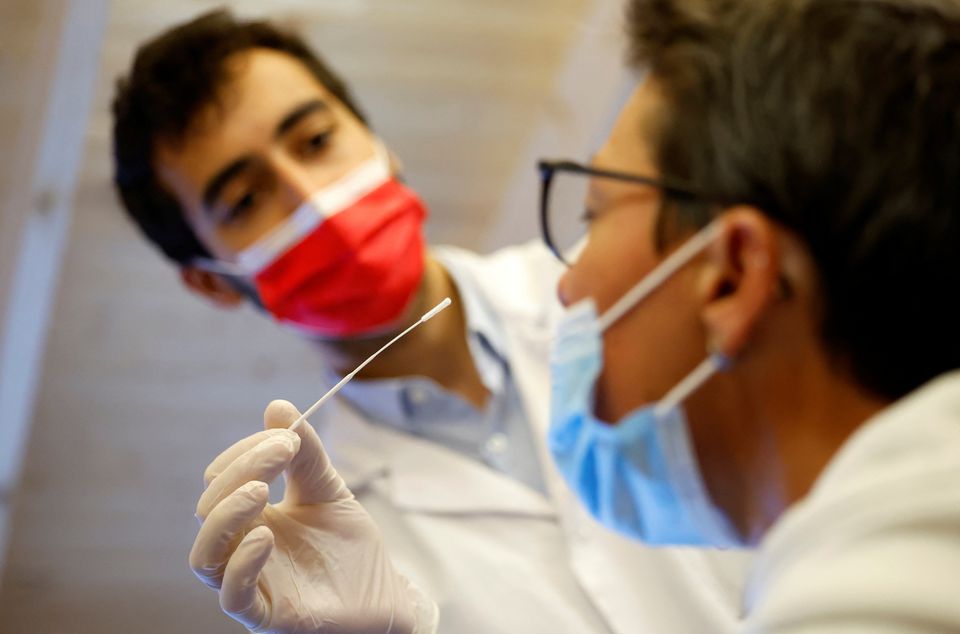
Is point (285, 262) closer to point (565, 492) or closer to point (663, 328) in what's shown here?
point (565, 492)

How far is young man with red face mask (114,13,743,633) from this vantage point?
4.05 ft

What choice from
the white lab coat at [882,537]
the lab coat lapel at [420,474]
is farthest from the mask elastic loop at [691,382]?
the lab coat lapel at [420,474]

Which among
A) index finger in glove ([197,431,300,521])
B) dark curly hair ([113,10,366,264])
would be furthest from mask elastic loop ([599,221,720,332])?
dark curly hair ([113,10,366,264])

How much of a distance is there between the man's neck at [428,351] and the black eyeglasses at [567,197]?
483 millimetres

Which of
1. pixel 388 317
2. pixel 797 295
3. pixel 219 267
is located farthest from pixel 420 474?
pixel 797 295

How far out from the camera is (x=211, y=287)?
1646mm

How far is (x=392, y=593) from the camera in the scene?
0.92 m

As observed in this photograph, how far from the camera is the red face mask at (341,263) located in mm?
1394

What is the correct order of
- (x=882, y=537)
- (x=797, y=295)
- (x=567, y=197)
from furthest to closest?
(x=567, y=197) → (x=797, y=295) → (x=882, y=537)

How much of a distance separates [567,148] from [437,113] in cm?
31

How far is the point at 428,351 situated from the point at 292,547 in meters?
0.69

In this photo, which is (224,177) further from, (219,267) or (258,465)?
(258,465)

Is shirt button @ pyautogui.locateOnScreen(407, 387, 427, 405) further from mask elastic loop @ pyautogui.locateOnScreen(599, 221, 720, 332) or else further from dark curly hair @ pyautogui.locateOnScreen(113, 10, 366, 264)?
mask elastic loop @ pyautogui.locateOnScreen(599, 221, 720, 332)

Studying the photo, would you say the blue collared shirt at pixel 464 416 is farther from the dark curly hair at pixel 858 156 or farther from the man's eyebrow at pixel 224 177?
the dark curly hair at pixel 858 156
